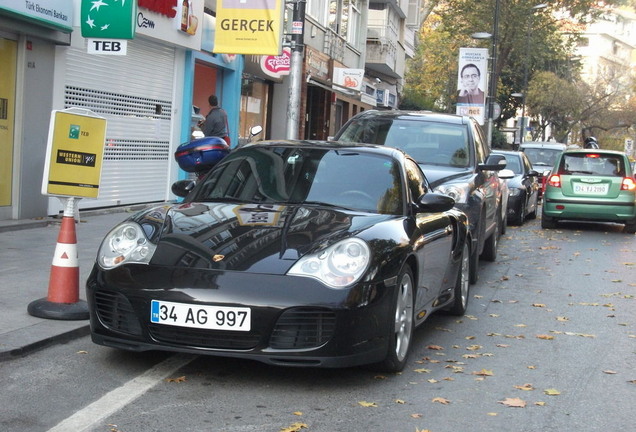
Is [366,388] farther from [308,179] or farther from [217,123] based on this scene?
[217,123]

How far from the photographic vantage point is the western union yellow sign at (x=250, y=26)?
12.8 m

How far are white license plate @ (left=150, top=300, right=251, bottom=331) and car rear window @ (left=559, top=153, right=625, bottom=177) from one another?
13.6 metres

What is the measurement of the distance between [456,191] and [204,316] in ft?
16.9

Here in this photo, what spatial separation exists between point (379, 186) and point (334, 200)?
1.23 feet

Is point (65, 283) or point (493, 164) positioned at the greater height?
point (493, 164)

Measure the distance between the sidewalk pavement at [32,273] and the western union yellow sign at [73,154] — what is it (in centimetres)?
94

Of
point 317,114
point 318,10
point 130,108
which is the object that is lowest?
point 130,108

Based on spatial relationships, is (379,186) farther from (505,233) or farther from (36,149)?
(505,233)

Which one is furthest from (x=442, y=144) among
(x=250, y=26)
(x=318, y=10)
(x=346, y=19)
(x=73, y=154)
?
(x=346, y=19)

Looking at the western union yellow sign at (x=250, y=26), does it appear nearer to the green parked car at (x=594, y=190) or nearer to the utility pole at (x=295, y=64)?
the utility pole at (x=295, y=64)

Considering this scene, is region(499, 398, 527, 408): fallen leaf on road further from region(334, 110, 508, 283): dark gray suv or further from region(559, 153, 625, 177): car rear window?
region(559, 153, 625, 177): car rear window

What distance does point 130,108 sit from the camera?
15.6 metres

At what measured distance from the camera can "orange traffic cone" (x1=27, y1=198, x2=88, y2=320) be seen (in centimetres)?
666

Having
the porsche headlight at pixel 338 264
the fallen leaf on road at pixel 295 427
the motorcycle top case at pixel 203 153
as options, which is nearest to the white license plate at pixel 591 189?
the motorcycle top case at pixel 203 153
